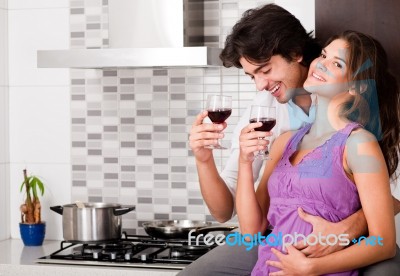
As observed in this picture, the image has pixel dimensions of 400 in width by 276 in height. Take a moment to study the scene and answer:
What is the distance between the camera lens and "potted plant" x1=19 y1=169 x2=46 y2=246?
3.19 metres

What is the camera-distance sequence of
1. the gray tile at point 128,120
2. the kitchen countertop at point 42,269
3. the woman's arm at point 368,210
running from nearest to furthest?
the woman's arm at point 368,210 < the kitchen countertop at point 42,269 < the gray tile at point 128,120

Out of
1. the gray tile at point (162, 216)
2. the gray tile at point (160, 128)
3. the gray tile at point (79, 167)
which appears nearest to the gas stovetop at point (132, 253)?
the gray tile at point (162, 216)

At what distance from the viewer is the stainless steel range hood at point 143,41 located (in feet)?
9.13

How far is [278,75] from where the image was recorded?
7.53 ft

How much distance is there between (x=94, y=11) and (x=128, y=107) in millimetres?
420

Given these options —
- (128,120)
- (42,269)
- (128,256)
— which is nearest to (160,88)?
(128,120)

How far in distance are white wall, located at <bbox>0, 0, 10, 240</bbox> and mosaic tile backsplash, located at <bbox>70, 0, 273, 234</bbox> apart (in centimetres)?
30

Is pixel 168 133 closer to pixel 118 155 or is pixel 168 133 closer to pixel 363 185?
pixel 118 155

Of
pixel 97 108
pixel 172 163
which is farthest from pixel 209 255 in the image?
pixel 97 108

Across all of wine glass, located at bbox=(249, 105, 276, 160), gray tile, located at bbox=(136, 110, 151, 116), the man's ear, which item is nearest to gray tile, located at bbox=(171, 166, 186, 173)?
gray tile, located at bbox=(136, 110, 151, 116)

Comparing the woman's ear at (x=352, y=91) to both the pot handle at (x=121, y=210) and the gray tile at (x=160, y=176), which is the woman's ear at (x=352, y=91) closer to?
the pot handle at (x=121, y=210)

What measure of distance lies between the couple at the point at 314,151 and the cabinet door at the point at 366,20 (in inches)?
12.1

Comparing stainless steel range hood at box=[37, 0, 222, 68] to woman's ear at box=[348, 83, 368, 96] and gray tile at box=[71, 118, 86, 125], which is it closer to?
gray tile at box=[71, 118, 86, 125]

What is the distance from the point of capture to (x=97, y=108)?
10.7 ft
